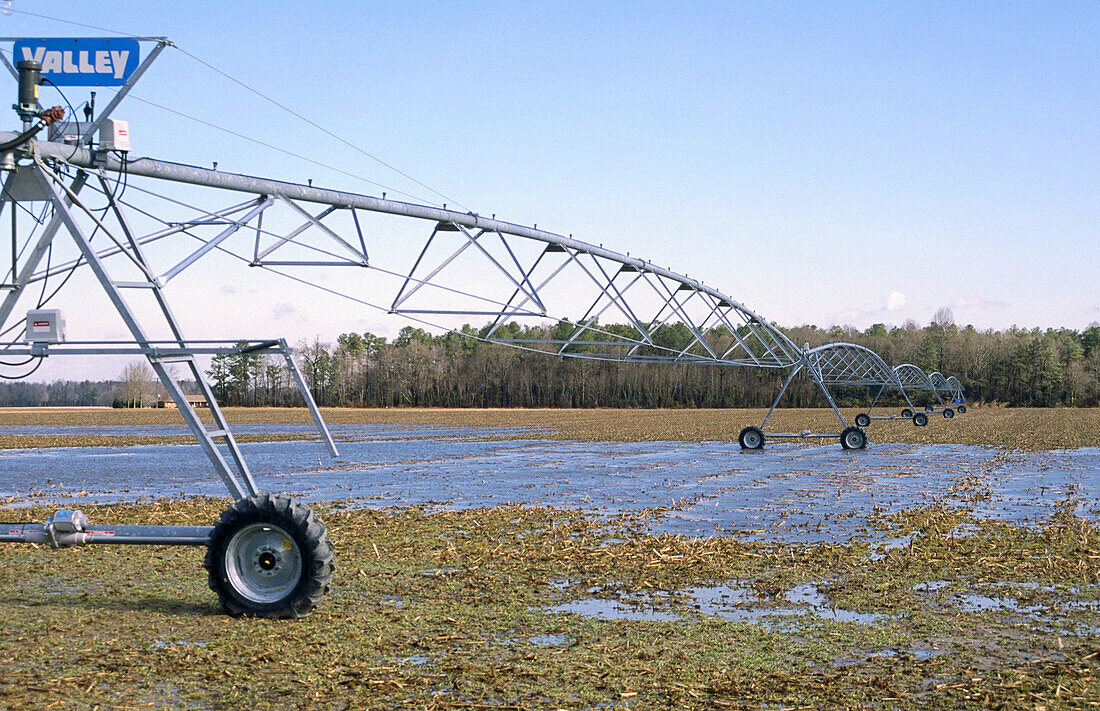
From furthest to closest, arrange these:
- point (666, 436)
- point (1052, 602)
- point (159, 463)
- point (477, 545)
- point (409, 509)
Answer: point (666, 436)
point (159, 463)
point (409, 509)
point (477, 545)
point (1052, 602)

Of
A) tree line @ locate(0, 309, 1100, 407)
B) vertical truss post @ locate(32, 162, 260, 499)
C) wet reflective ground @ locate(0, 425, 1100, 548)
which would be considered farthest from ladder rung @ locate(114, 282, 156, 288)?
tree line @ locate(0, 309, 1100, 407)

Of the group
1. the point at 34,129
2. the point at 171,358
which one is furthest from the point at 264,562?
the point at 34,129

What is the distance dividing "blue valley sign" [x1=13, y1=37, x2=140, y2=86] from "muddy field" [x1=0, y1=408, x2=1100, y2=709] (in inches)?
195

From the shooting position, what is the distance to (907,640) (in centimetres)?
767

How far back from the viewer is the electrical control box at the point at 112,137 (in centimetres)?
905

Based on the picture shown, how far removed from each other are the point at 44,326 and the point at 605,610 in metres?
5.64

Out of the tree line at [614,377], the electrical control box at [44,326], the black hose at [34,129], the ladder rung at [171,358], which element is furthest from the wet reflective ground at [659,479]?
the tree line at [614,377]

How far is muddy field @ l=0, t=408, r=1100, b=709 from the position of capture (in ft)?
20.9

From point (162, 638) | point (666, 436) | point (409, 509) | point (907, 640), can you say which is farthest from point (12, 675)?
point (666, 436)

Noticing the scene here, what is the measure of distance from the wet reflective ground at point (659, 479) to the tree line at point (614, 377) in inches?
3436

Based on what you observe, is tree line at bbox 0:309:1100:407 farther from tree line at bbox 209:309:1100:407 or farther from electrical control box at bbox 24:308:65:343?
electrical control box at bbox 24:308:65:343

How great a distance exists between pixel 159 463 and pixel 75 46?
21.0 meters

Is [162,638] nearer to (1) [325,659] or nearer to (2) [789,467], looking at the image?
(1) [325,659]

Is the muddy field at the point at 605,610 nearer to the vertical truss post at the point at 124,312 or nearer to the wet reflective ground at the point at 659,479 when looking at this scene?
the wet reflective ground at the point at 659,479
